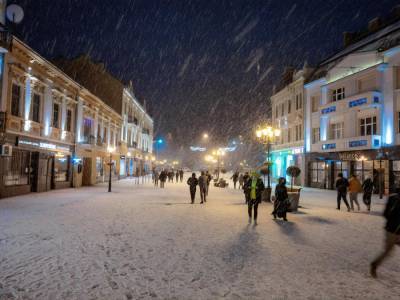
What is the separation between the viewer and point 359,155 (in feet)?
81.5

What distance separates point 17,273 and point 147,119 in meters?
58.2

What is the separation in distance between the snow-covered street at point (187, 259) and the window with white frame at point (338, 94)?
18812 mm

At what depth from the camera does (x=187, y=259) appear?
621 cm

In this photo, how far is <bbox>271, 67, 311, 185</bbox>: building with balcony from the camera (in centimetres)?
3347

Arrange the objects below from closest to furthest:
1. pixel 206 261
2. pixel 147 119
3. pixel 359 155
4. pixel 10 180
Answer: pixel 206 261 < pixel 10 180 < pixel 359 155 < pixel 147 119

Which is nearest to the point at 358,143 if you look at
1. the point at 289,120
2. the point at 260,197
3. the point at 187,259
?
the point at 289,120

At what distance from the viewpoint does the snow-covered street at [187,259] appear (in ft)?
15.3

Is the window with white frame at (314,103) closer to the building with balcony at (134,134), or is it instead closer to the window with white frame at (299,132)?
the window with white frame at (299,132)

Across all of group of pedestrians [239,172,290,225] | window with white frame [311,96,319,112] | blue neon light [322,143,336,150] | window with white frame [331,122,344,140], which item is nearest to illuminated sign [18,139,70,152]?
group of pedestrians [239,172,290,225]

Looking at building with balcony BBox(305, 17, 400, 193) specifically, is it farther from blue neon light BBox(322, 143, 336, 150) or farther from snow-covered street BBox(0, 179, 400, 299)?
snow-covered street BBox(0, 179, 400, 299)

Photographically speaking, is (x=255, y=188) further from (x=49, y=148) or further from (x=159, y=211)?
(x=49, y=148)

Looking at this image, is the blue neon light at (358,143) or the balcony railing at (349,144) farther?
the blue neon light at (358,143)

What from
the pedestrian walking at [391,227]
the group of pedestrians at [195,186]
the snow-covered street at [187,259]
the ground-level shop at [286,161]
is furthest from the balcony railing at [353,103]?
the pedestrian walking at [391,227]

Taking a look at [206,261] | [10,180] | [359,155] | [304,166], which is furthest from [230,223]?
[304,166]
